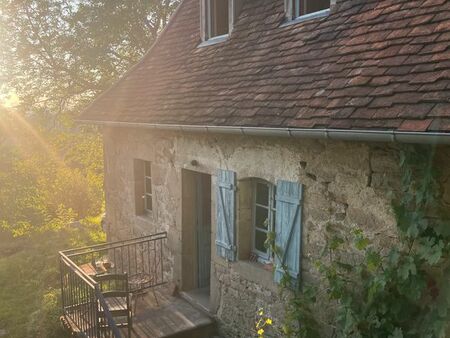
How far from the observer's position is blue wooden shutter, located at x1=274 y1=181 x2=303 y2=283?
4504 millimetres

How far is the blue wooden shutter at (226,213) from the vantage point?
5449mm

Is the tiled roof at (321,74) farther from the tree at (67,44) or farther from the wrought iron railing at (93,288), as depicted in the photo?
the tree at (67,44)

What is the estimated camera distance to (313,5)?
5785 millimetres

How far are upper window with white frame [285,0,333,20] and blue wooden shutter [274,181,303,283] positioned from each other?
2.64 m

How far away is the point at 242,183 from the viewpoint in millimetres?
5371

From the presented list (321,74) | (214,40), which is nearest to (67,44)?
(214,40)

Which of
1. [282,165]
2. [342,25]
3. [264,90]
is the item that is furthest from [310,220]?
[342,25]

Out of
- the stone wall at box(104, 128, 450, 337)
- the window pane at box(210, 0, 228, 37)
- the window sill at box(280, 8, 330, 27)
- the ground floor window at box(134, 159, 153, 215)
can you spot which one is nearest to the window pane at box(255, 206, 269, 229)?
the stone wall at box(104, 128, 450, 337)

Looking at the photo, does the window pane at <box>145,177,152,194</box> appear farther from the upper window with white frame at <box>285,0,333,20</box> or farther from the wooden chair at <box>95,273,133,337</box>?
the upper window with white frame at <box>285,0,333,20</box>

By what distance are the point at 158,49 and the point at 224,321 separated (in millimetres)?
6025

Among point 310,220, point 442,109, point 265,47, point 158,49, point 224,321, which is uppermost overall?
point 158,49

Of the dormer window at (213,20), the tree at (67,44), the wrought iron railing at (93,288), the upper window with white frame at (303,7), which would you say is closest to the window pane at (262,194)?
the wrought iron railing at (93,288)

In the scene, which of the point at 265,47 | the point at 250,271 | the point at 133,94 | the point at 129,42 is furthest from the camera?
the point at 129,42

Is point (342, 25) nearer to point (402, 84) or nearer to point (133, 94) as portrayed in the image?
point (402, 84)
